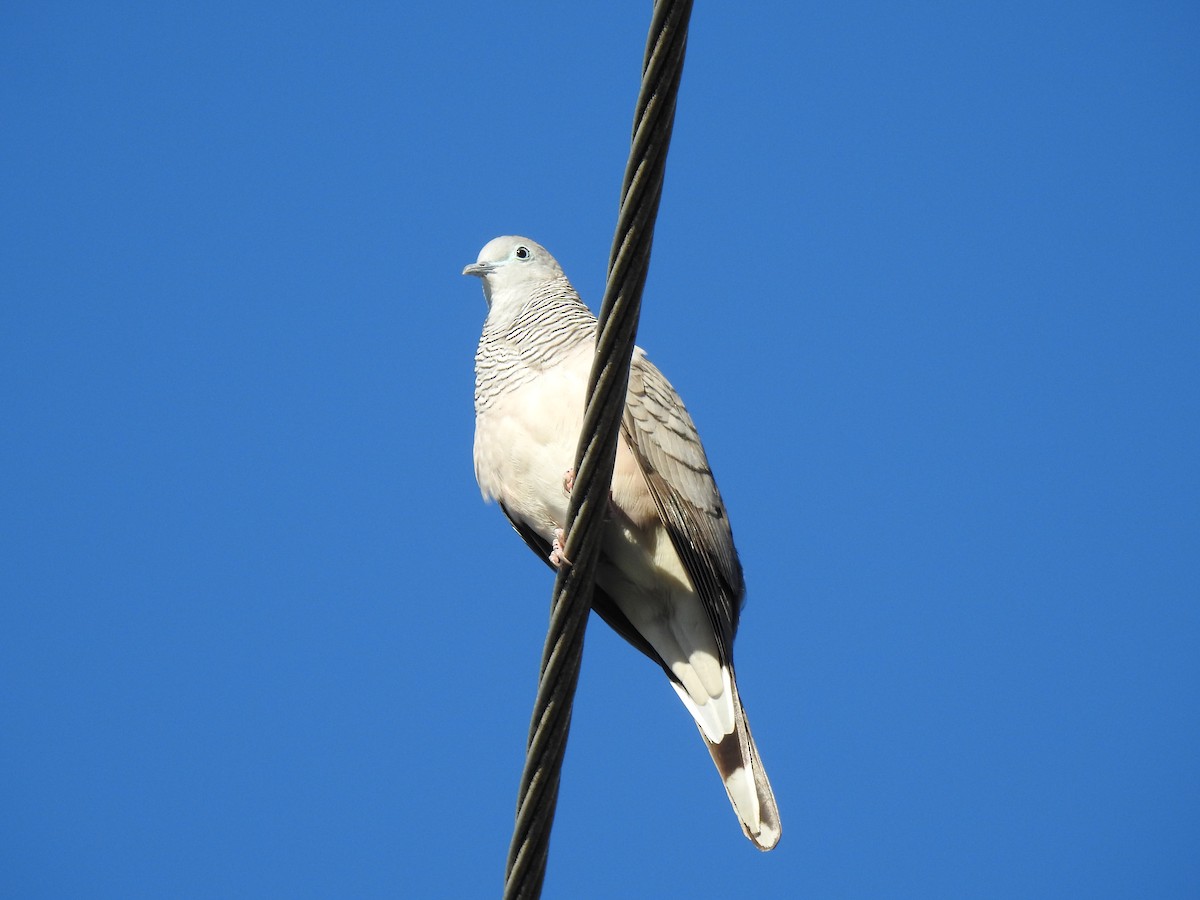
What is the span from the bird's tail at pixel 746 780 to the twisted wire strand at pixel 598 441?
5.95ft

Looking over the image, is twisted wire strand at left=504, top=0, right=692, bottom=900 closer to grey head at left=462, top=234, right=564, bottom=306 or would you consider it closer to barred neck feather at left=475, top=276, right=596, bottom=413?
barred neck feather at left=475, top=276, right=596, bottom=413

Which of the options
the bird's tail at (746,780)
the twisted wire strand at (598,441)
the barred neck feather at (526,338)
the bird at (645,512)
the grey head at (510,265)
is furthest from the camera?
the grey head at (510,265)

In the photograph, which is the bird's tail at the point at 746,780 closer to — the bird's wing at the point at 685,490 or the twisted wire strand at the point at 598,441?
the bird's wing at the point at 685,490

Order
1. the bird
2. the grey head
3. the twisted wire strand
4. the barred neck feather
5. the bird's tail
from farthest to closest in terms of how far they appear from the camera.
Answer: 1. the grey head
2. the barred neck feather
3. the bird
4. the bird's tail
5. the twisted wire strand

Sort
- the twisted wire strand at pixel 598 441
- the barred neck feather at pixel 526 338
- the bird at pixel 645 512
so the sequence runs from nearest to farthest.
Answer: the twisted wire strand at pixel 598 441, the bird at pixel 645 512, the barred neck feather at pixel 526 338

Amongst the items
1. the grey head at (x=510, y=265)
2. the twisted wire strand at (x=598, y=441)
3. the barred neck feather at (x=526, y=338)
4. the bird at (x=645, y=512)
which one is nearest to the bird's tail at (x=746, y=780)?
the bird at (x=645, y=512)

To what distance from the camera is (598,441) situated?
2875 mm

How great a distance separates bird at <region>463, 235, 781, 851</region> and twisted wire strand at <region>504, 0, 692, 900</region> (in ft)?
5.37

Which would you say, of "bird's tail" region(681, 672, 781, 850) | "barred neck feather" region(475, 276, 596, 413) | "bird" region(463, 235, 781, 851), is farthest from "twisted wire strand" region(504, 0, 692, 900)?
"barred neck feather" region(475, 276, 596, 413)

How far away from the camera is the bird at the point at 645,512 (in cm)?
477

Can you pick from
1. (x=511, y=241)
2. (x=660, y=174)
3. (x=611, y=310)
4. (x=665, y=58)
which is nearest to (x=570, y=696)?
(x=611, y=310)

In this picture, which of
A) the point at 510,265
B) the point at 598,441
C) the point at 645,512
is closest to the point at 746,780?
the point at 645,512

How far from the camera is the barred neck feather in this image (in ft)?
16.7

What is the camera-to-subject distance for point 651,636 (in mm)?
5113
